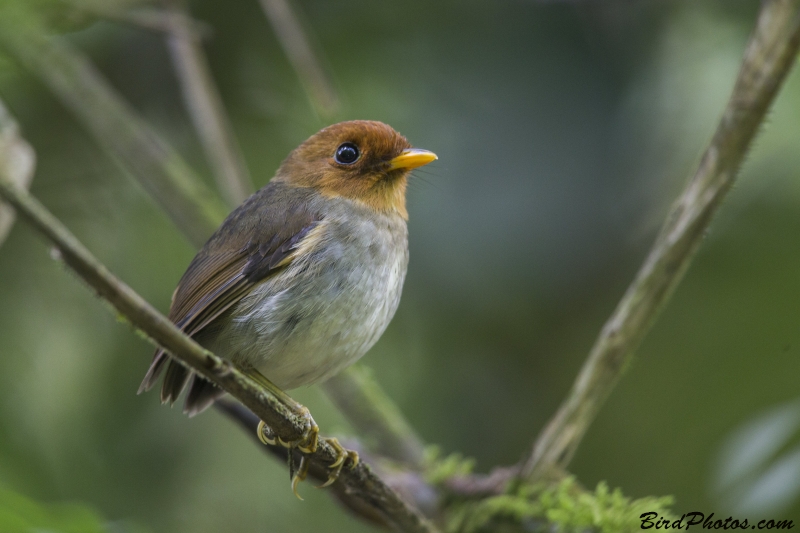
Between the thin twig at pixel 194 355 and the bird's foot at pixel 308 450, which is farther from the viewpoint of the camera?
the bird's foot at pixel 308 450

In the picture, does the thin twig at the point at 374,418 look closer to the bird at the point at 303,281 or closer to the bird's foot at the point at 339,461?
the bird at the point at 303,281

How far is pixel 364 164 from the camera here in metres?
3.76

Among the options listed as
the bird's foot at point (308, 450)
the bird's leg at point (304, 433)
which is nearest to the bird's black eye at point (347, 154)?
the bird's leg at point (304, 433)

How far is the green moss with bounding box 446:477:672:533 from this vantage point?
282 cm

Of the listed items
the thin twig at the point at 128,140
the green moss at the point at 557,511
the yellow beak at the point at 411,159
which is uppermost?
the thin twig at the point at 128,140

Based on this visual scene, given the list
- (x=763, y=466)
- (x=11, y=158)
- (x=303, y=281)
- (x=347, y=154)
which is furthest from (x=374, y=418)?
(x=11, y=158)

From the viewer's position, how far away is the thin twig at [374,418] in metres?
4.11

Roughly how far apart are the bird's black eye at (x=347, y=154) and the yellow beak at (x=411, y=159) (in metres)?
0.18

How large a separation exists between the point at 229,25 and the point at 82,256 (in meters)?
3.98

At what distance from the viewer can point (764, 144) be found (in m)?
4.38

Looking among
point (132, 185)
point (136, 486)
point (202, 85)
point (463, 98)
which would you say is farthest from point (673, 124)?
point (136, 486)

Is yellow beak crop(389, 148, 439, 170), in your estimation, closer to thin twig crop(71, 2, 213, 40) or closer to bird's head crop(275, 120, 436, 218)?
bird's head crop(275, 120, 436, 218)

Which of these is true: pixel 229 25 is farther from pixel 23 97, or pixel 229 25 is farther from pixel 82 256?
pixel 82 256

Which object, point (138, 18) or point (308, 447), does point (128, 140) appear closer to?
point (138, 18)
